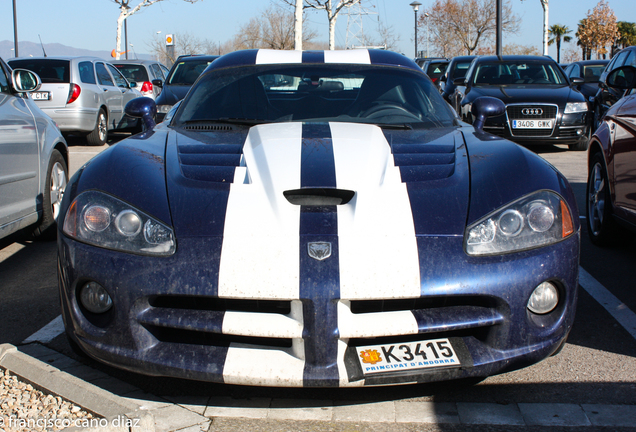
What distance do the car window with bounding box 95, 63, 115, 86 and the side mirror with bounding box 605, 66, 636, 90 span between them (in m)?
9.95

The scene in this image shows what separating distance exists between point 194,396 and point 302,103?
1.83 m

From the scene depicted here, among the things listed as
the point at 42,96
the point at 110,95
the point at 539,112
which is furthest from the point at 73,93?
the point at 539,112

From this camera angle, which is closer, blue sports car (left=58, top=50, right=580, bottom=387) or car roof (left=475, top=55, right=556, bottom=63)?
blue sports car (left=58, top=50, right=580, bottom=387)

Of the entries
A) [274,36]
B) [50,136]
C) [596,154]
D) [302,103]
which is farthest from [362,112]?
[274,36]

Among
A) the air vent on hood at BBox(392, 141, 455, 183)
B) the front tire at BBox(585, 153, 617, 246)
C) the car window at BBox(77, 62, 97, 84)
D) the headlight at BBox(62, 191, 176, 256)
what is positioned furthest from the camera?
the car window at BBox(77, 62, 97, 84)

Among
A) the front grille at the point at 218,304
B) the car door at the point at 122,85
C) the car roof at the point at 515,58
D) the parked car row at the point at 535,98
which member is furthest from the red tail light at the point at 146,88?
the front grille at the point at 218,304

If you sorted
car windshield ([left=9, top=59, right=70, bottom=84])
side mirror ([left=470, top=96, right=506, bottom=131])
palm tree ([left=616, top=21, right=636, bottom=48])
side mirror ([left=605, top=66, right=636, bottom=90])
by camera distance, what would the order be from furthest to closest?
palm tree ([left=616, top=21, right=636, bottom=48]) → car windshield ([left=9, top=59, right=70, bottom=84]) → side mirror ([left=605, top=66, right=636, bottom=90]) → side mirror ([left=470, top=96, right=506, bottom=131])

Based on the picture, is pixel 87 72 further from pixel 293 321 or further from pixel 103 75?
pixel 293 321

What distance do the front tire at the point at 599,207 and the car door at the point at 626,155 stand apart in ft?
0.87

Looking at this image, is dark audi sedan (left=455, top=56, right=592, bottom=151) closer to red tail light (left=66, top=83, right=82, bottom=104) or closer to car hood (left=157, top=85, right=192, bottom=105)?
car hood (left=157, top=85, right=192, bottom=105)

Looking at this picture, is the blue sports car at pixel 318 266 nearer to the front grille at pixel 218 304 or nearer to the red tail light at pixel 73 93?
the front grille at pixel 218 304

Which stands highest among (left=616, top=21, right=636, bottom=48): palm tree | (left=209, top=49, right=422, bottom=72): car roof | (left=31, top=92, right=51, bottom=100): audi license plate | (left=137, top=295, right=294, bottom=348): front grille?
(left=616, top=21, right=636, bottom=48): palm tree

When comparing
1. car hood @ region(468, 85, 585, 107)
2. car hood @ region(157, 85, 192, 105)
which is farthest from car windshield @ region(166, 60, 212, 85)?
car hood @ region(468, 85, 585, 107)

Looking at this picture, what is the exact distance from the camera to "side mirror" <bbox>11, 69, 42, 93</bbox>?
4.73 meters
